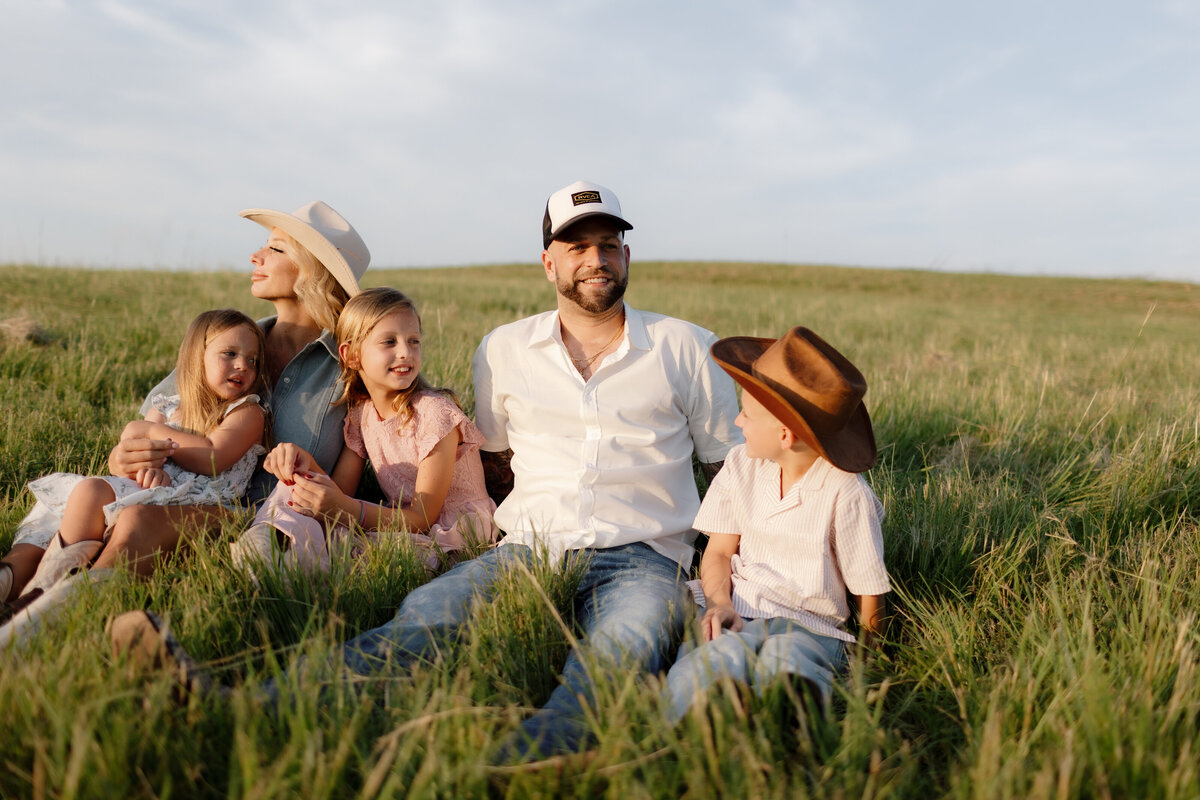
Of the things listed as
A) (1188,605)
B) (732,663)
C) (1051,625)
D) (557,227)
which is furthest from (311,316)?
(1188,605)

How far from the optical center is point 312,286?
13.0ft

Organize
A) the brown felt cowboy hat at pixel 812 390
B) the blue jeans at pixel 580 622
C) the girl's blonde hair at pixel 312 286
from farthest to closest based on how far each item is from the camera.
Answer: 1. the girl's blonde hair at pixel 312 286
2. the brown felt cowboy hat at pixel 812 390
3. the blue jeans at pixel 580 622

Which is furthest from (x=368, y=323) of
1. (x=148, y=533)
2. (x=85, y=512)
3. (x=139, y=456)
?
(x=85, y=512)

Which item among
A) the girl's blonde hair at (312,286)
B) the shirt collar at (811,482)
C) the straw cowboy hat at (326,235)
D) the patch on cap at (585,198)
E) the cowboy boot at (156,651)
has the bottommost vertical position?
the cowboy boot at (156,651)

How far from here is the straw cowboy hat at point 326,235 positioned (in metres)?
3.89

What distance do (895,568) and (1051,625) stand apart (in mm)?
657

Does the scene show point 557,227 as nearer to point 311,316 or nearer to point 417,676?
point 311,316

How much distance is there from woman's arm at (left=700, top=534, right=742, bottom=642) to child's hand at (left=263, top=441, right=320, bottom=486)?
5.90 ft

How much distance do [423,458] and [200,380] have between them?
1.15 metres

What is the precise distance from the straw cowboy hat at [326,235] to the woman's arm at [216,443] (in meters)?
0.88

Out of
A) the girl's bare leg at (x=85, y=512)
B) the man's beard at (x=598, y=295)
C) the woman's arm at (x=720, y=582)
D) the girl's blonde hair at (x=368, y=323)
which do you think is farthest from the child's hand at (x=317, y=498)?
the woman's arm at (x=720, y=582)

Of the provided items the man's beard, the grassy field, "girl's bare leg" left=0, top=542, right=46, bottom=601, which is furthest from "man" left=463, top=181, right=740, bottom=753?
"girl's bare leg" left=0, top=542, right=46, bottom=601

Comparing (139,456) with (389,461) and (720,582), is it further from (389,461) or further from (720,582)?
(720,582)

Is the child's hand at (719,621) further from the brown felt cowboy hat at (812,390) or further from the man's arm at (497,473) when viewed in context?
the man's arm at (497,473)
